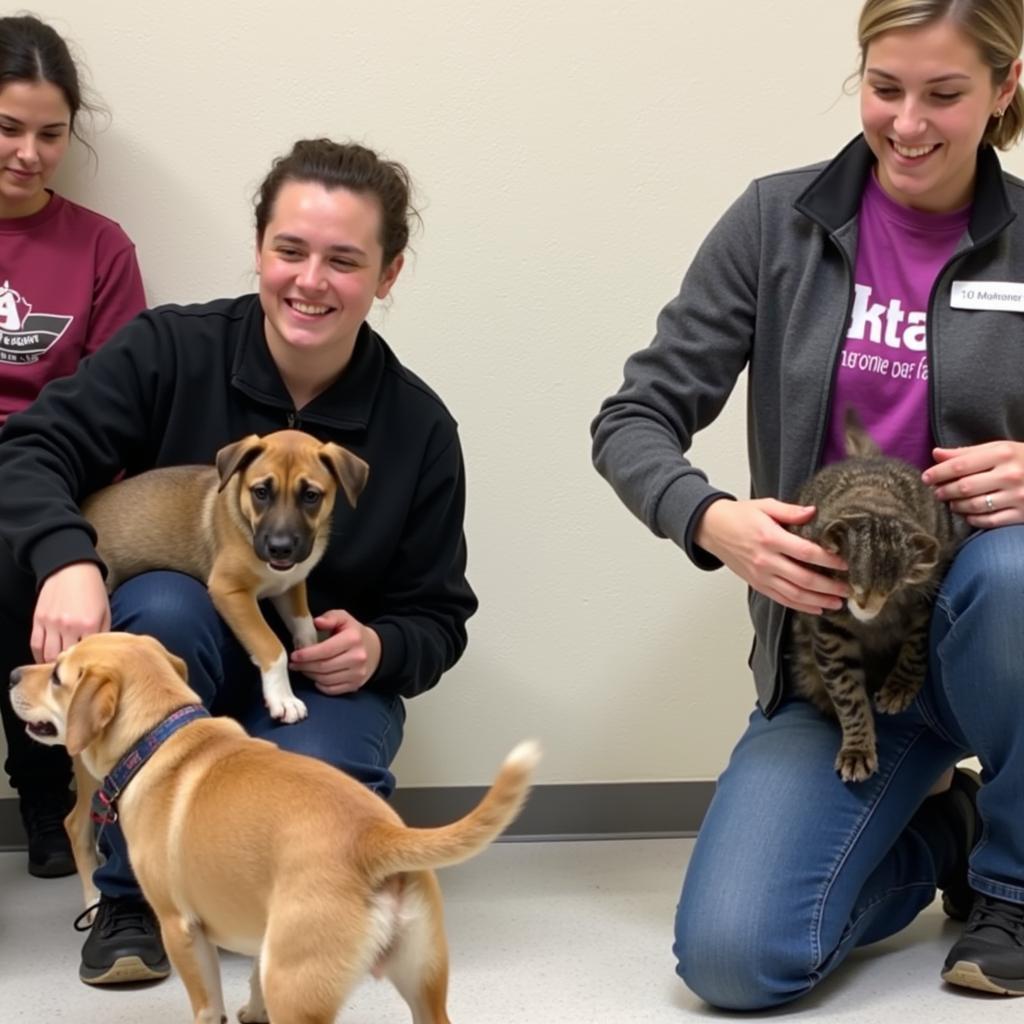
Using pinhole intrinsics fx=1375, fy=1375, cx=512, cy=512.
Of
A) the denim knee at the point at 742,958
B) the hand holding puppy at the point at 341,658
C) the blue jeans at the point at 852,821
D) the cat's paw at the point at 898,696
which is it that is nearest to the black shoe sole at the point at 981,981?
the blue jeans at the point at 852,821

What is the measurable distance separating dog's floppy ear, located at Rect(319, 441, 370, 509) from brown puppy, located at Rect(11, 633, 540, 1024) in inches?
18.5

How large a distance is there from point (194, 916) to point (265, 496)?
2.45ft

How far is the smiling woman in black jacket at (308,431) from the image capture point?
85.9 inches

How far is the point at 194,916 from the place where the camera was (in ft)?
5.80

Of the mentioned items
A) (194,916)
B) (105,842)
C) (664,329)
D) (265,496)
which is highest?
(664,329)

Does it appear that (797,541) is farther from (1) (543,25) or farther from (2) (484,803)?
(1) (543,25)

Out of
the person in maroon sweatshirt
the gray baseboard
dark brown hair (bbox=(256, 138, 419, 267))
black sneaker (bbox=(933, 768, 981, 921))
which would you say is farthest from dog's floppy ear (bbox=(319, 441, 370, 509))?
black sneaker (bbox=(933, 768, 981, 921))

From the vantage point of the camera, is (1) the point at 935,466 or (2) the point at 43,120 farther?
(2) the point at 43,120

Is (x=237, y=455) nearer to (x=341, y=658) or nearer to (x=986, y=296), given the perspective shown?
(x=341, y=658)

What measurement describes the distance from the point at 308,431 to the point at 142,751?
746mm

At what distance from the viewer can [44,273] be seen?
2695 millimetres

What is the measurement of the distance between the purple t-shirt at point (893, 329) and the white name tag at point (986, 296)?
1.9 inches

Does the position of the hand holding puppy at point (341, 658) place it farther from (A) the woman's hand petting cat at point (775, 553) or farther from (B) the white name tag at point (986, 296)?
(B) the white name tag at point (986, 296)

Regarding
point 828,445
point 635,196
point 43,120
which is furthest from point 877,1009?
point 43,120
